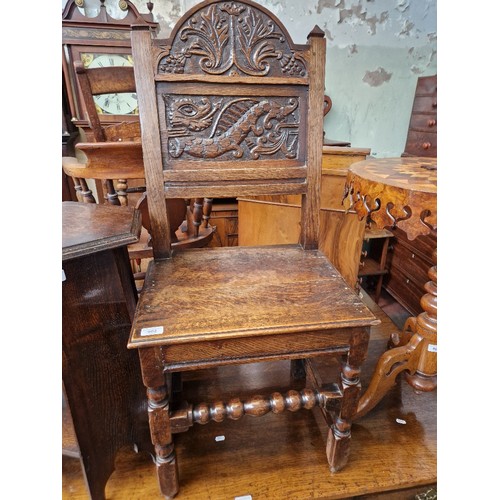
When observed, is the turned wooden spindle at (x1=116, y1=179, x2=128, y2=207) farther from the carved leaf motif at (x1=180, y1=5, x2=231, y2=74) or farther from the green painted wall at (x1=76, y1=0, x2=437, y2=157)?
the green painted wall at (x1=76, y1=0, x2=437, y2=157)

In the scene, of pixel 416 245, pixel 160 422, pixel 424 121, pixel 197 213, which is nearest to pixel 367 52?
pixel 424 121

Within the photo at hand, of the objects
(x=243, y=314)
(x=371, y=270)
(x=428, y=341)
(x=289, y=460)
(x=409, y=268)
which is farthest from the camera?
(x=371, y=270)

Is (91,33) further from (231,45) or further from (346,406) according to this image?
(346,406)

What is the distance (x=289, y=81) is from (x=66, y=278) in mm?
781

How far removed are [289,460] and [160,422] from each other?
1.42ft

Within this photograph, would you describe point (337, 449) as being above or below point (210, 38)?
below

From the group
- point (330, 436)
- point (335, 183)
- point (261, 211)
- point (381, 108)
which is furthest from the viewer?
point (381, 108)

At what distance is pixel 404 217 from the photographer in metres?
0.80

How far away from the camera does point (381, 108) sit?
2.73 metres

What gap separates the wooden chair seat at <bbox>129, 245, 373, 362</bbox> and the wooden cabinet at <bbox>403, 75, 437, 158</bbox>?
2.18m

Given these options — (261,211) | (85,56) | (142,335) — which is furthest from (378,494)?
(85,56)

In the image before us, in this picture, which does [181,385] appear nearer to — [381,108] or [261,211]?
[261,211]
